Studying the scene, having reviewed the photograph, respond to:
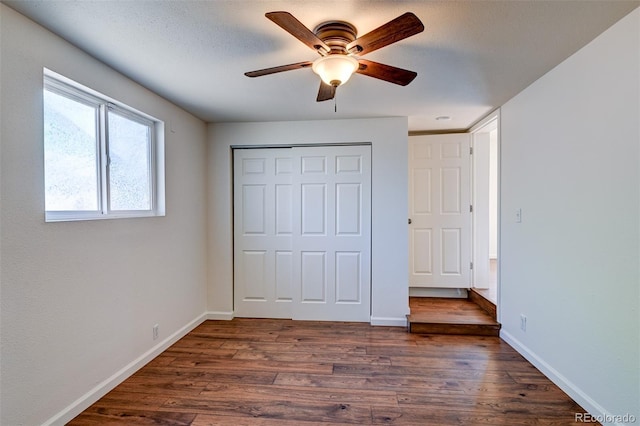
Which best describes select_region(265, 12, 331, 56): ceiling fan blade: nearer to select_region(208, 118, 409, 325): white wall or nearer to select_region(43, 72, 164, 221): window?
select_region(43, 72, 164, 221): window

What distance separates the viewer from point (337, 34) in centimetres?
160

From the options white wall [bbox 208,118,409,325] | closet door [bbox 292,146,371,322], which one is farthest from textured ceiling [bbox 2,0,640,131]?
closet door [bbox 292,146,371,322]

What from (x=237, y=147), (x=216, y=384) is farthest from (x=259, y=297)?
(x=237, y=147)

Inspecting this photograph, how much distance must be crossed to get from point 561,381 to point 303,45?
2.84m

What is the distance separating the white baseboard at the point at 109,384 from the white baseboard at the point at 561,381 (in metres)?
3.14

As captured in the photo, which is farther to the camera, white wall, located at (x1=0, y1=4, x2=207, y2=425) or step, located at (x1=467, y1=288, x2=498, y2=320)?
step, located at (x1=467, y1=288, x2=498, y2=320)

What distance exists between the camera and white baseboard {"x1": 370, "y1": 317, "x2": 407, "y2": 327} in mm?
3281

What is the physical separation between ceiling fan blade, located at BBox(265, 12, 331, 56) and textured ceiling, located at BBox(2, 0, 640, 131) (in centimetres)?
17

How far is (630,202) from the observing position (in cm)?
160

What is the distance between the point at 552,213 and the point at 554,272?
431 mm

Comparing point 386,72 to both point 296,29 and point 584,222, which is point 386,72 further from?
point 584,222

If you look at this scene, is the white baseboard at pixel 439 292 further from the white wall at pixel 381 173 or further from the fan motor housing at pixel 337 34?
the fan motor housing at pixel 337 34

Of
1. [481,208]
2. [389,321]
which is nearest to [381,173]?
[481,208]

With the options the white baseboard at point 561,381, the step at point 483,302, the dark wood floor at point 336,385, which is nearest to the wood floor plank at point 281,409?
the dark wood floor at point 336,385
